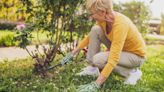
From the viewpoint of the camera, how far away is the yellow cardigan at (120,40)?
435cm

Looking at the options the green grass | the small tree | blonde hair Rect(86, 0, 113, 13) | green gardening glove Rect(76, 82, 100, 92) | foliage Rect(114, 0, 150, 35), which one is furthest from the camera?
foliage Rect(114, 0, 150, 35)

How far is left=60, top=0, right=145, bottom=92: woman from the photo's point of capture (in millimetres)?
4352

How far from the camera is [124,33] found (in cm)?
454

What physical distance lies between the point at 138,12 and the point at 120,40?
8.72m

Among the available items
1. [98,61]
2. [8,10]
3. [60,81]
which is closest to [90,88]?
[98,61]

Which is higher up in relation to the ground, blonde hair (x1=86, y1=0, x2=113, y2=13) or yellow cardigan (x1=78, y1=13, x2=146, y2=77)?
blonde hair (x1=86, y1=0, x2=113, y2=13)

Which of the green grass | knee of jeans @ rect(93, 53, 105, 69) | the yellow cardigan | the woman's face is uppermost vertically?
the woman's face

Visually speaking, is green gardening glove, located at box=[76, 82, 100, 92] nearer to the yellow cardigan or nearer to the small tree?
the yellow cardigan

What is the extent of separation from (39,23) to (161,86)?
181 cm

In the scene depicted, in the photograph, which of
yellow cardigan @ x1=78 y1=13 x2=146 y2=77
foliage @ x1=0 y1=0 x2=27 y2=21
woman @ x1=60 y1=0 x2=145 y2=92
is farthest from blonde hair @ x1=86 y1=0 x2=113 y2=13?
foliage @ x1=0 y1=0 x2=27 y2=21

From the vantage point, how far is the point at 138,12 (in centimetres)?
1301

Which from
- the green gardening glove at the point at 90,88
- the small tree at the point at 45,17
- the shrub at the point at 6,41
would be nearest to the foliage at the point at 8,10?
the shrub at the point at 6,41

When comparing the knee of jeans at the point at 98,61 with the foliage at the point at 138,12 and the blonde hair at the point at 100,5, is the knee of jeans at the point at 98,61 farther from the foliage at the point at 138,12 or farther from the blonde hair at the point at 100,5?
the foliage at the point at 138,12

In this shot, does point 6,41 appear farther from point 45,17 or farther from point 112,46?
point 112,46
